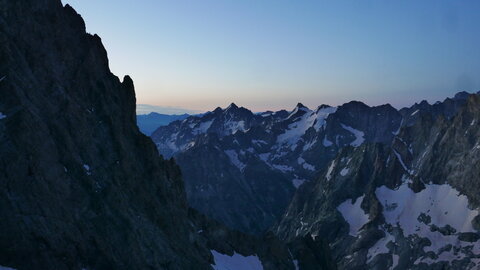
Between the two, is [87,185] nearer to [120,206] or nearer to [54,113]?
[120,206]

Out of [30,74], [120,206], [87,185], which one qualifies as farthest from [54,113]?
[120,206]

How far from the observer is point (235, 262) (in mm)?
107812

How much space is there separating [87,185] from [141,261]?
13030 mm

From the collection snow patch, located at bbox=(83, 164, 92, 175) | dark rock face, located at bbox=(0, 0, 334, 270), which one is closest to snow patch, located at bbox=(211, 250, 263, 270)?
dark rock face, located at bbox=(0, 0, 334, 270)

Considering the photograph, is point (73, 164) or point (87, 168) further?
point (87, 168)

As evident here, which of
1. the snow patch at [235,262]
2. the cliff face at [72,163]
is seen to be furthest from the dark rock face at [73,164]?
the snow patch at [235,262]

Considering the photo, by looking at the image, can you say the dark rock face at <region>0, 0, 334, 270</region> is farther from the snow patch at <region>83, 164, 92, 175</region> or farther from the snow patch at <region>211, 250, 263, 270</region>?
the snow patch at <region>211, 250, 263, 270</region>

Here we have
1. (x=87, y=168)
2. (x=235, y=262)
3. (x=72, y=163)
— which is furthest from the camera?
(x=235, y=262)

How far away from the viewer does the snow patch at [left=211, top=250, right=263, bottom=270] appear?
331 ft

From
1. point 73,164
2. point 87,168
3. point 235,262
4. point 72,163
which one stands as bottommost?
point 235,262

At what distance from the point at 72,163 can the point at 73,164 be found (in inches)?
7.5

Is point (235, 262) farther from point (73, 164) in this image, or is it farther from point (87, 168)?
point (73, 164)

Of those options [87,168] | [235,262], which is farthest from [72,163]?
[235,262]

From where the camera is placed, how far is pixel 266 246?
124 m
